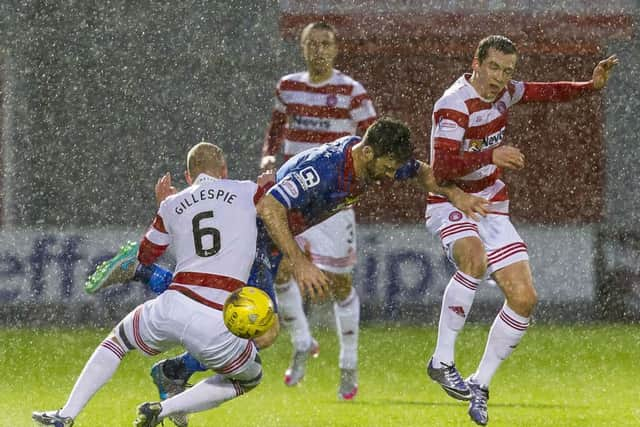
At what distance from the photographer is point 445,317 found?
8.12m

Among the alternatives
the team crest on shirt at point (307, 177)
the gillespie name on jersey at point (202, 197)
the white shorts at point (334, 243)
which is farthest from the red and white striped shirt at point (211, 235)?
the white shorts at point (334, 243)

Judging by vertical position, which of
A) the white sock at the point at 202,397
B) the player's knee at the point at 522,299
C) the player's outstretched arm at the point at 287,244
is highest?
the player's outstretched arm at the point at 287,244

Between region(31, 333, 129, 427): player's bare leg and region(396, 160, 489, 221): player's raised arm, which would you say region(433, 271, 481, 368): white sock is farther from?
region(31, 333, 129, 427): player's bare leg

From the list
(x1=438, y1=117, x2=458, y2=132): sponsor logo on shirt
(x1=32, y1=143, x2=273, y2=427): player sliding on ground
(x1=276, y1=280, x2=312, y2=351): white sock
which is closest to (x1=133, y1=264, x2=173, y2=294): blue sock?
(x1=32, y1=143, x2=273, y2=427): player sliding on ground

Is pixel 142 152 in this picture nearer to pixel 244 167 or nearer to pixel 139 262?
pixel 244 167

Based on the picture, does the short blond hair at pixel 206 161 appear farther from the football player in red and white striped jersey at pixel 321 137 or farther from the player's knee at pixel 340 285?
the player's knee at pixel 340 285

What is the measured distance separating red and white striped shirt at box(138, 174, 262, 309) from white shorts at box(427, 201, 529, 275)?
4.55ft

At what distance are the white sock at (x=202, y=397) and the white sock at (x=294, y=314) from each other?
2.57m

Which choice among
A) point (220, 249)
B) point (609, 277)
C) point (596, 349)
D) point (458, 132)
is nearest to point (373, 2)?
point (609, 277)

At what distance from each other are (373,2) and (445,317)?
7.58 m

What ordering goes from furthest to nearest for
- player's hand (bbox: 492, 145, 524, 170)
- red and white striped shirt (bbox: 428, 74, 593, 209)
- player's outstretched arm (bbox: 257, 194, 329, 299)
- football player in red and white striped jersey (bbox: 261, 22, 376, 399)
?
1. football player in red and white striped jersey (bbox: 261, 22, 376, 399)
2. red and white striped shirt (bbox: 428, 74, 593, 209)
3. player's hand (bbox: 492, 145, 524, 170)
4. player's outstretched arm (bbox: 257, 194, 329, 299)

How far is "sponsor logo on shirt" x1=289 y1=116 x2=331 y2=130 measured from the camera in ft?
33.2

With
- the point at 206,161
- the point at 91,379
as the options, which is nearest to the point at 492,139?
the point at 206,161

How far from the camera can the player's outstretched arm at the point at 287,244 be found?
655 cm
